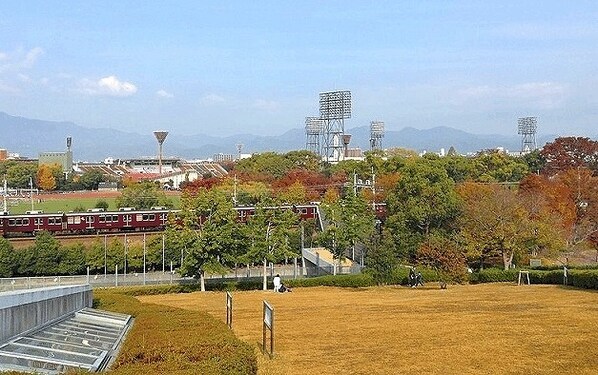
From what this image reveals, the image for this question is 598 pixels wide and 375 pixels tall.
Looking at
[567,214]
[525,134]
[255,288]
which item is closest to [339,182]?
[567,214]

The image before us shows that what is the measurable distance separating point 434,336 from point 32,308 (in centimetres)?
653

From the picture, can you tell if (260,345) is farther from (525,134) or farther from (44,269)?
(525,134)

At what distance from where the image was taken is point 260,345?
38.3 feet

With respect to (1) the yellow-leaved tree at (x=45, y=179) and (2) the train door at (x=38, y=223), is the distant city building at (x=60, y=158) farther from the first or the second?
(2) the train door at (x=38, y=223)

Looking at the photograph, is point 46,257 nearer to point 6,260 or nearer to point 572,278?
point 6,260

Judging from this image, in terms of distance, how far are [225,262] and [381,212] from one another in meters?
23.9

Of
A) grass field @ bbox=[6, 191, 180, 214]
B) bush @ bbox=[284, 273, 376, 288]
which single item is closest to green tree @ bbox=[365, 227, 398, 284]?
bush @ bbox=[284, 273, 376, 288]

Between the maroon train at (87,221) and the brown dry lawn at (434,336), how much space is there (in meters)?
31.4

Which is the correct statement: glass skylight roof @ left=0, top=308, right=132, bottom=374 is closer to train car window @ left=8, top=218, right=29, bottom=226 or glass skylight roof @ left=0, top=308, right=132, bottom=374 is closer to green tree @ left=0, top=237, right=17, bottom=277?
green tree @ left=0, top=237, right=17, bottom=277

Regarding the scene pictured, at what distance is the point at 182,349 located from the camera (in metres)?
8.27

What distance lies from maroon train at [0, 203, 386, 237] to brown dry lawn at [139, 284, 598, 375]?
31356mm

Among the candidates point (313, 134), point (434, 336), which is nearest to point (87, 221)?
point (434, 336)

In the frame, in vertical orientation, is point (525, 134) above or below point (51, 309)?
above

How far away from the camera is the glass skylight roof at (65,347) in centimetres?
704
